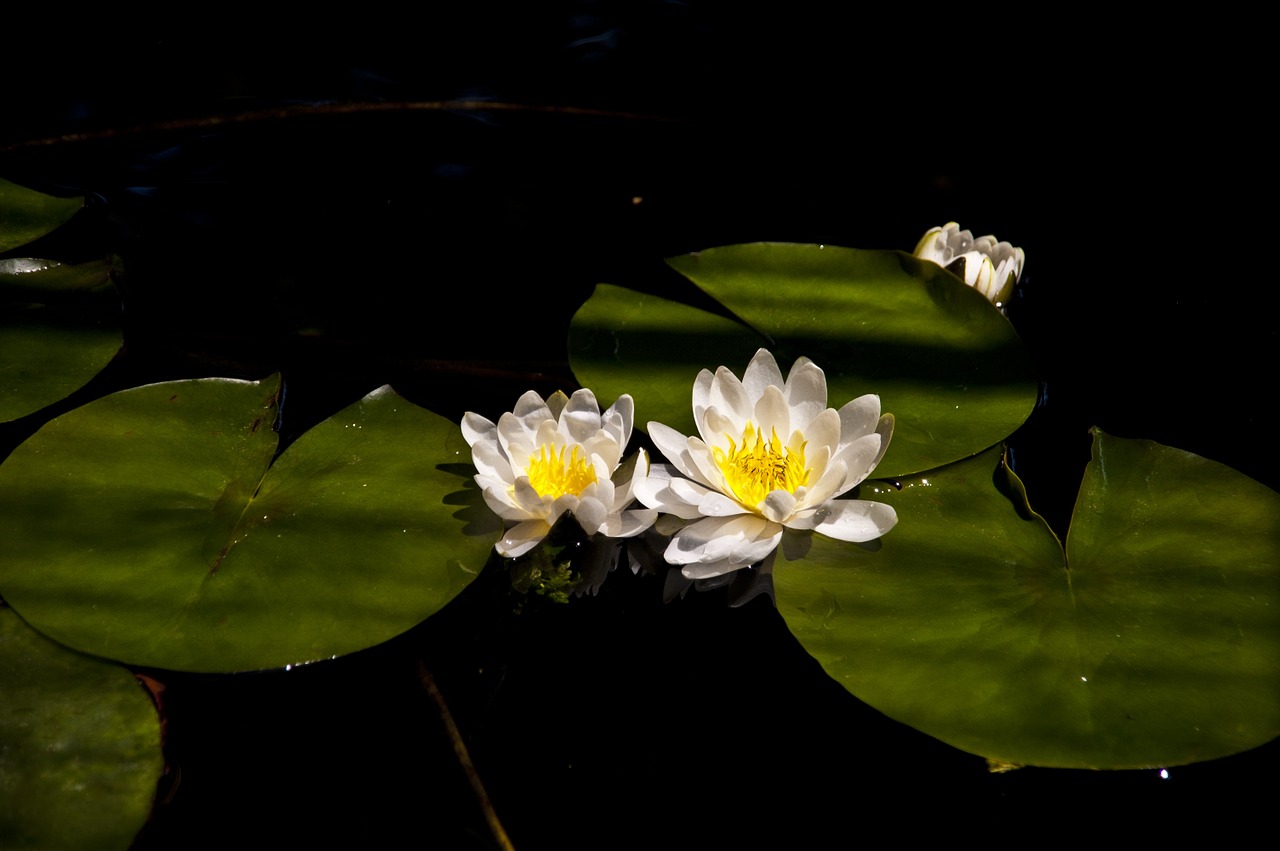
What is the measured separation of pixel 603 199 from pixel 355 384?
1.12 meters

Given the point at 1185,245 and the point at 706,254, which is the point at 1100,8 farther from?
the point at 706,254

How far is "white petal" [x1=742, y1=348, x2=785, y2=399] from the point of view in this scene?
1.79 metres

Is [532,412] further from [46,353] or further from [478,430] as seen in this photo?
[46,353]

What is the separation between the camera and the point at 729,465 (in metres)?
1.72

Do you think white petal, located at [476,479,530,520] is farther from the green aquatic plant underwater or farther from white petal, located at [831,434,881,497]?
white petal, located at [831,434,881,497]

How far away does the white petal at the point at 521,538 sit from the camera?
1.71 meters

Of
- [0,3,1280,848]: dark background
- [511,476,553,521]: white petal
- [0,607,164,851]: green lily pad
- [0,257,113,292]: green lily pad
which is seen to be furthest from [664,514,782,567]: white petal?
[0,257,113,292]: green lily pad

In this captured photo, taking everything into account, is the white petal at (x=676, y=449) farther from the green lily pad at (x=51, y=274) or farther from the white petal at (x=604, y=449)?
the green lily pad at (x=51, y=274)

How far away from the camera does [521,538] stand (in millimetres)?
1740

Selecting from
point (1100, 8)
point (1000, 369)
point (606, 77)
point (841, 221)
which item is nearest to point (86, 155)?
point (606, 77)

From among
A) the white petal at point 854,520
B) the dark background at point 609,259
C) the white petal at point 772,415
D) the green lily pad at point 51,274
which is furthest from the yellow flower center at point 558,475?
the green lily pad at point 51,274

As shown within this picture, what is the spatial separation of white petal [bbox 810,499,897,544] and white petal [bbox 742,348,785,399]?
0.92 feet

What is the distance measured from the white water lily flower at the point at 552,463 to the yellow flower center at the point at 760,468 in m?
0.17

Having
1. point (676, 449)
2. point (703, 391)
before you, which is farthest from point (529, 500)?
point (703, 391)
